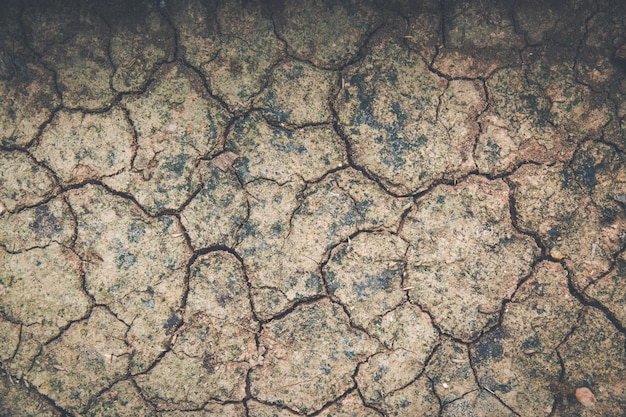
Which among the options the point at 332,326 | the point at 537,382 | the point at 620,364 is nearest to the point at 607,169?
the point at 620,364

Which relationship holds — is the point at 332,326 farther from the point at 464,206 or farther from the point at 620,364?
the point at 620,364

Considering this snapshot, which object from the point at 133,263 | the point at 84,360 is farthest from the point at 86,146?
the point at 84,360

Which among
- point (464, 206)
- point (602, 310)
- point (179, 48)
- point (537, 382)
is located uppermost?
point (179, 48)

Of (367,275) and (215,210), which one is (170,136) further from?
(367,275)

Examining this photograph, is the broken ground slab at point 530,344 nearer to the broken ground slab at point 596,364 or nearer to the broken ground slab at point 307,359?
the broken ground slab at point 596,364

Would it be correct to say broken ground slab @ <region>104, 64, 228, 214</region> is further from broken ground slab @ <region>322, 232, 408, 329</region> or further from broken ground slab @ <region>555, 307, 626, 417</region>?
broken ground slab @ <region>555, 307, 626, 417</region>

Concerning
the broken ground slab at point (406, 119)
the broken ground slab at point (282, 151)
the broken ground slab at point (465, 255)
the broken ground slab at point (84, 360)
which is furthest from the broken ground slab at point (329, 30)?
the broken ground slab at point (84, 360)

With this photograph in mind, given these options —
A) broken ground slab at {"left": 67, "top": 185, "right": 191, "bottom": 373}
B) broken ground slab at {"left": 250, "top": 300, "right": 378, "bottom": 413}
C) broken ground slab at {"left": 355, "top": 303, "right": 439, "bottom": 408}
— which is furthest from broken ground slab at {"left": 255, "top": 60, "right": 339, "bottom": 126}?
broken ground slab at {"left": 355, "top": 303, "right": 439, "bottom": 408}
